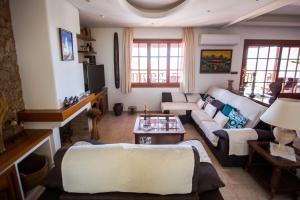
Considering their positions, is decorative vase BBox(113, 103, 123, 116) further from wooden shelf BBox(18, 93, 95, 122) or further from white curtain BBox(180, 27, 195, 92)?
wooden shelf BBox(18, 93, 95, 122)

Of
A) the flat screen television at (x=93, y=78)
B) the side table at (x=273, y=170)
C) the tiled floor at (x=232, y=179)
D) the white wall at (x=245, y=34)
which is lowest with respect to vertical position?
the tiled floor at (x=232, y=179)

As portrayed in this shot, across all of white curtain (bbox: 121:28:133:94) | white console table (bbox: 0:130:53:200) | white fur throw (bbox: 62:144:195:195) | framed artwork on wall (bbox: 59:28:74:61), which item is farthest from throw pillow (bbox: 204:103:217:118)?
Result: white console table (bbox: 0:130:53:200)

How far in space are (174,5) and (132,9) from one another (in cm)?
76

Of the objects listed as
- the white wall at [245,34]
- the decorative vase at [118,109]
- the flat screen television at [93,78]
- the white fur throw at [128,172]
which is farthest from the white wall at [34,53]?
the white wall at [245,34]

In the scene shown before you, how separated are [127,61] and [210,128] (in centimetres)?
285

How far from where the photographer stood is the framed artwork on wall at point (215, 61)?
4715mm

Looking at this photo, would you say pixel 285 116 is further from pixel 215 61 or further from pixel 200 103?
pixel 215 61

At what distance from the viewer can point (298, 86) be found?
194 inches

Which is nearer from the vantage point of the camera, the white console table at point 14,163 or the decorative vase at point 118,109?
the white console table at point 14,163

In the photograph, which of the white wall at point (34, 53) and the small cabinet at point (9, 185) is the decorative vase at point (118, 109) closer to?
the white wall at point (34, 53)

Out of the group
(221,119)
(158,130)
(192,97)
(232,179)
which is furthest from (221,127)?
(192,97)

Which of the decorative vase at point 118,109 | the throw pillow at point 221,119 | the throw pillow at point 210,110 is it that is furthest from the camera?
the decorative vase at point 118,109

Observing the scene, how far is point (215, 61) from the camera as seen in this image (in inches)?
189

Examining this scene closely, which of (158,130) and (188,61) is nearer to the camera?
(158,130)
